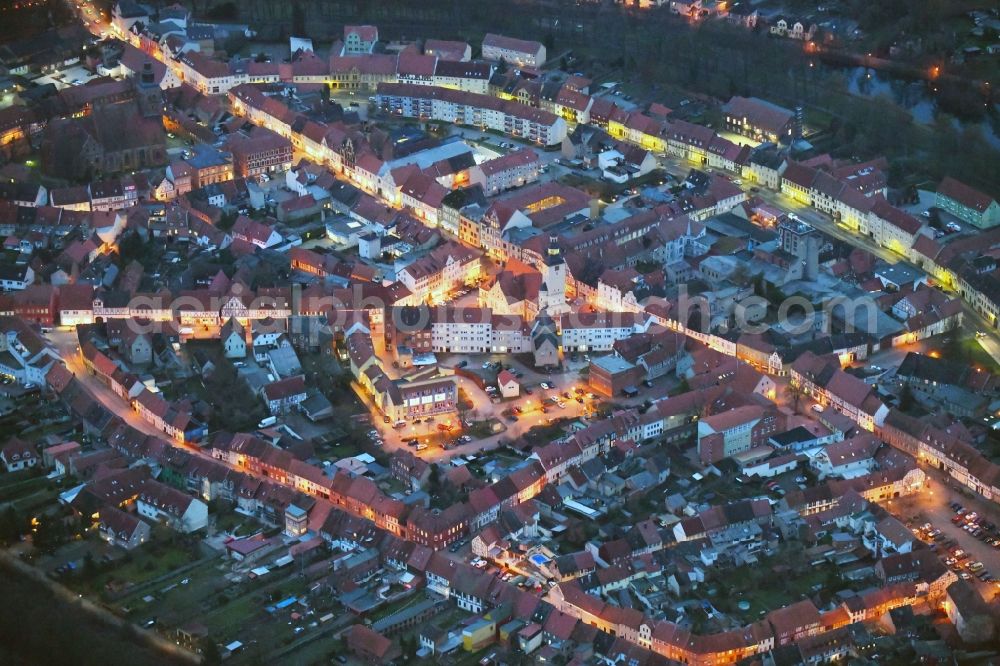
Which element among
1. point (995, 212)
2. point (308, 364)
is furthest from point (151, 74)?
point (995, 212)

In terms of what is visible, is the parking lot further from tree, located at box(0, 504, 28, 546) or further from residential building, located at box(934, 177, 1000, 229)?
residential building, located at box(934, 177, 1000, 229)

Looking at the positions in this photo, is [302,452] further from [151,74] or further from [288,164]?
[151,74]

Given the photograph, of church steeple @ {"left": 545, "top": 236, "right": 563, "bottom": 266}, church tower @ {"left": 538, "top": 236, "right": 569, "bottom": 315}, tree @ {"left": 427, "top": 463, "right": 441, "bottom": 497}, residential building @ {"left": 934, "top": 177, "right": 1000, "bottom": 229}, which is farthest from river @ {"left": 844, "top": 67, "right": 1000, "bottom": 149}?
tree @ {"left": 427, "top": 463, "right": 441, "bottom": 497}

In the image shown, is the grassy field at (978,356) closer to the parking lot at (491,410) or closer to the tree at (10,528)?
the parking lot at (491,410)

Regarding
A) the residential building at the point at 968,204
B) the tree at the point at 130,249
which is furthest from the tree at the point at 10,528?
the residential building at the point at 968,204

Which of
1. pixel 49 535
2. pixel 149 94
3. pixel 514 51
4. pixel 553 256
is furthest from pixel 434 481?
pixel 514 51

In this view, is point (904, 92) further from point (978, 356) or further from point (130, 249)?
point (130, 249)

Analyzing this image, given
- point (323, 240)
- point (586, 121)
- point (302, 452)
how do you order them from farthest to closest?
point (586, 121)
point (323, 240)
point (302, 452)
